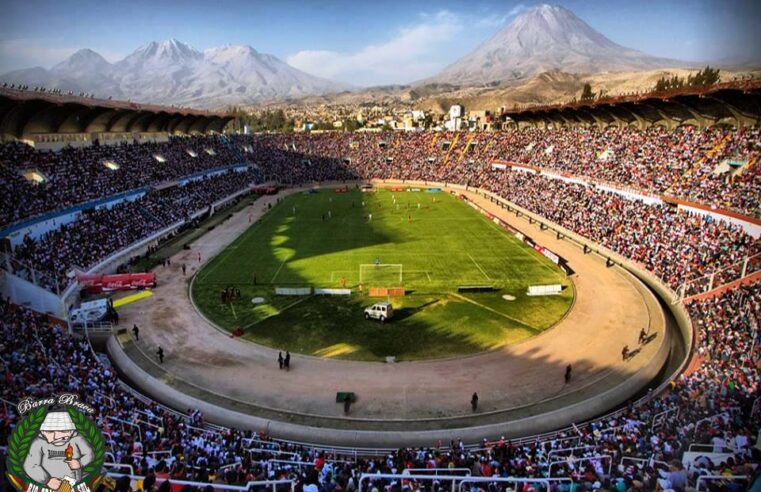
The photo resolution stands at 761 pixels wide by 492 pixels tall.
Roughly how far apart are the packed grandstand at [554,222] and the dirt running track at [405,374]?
1.94 meters

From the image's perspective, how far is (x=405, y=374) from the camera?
22938 millimetres

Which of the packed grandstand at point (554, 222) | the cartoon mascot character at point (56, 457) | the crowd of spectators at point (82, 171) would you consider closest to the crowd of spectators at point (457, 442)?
the packed grandstand at point (554, 222)

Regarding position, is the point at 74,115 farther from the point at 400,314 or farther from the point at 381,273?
the point at 400,314

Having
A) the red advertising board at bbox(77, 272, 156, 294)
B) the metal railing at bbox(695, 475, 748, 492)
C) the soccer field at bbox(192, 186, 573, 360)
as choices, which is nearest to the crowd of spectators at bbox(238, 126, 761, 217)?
the soccer field at bbox(192, 186, 573, 360)

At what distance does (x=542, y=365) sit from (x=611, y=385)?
3.19m

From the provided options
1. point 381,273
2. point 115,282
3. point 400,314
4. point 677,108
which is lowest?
point 400,314

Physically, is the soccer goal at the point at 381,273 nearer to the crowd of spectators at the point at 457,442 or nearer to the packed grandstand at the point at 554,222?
the packed grandstand at the point at 554,222

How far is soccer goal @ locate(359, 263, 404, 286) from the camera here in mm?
36062

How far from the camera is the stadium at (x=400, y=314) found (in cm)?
1429

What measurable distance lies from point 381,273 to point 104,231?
2424 centimetres

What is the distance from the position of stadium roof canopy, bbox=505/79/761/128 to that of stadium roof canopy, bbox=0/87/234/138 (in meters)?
57.5

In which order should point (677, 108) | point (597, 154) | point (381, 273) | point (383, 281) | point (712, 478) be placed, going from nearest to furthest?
point (712, 478) → point (383, 281) → point (381, 273) → point (677, 108) → point (597, 154)

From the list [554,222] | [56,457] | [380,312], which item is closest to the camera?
[56,457]

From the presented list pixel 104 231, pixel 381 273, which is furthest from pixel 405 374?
pixel 104 231
